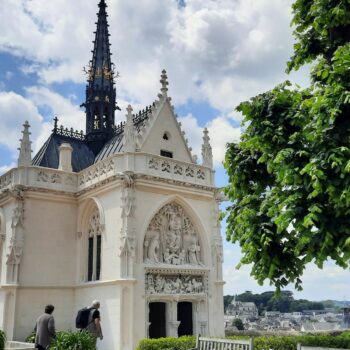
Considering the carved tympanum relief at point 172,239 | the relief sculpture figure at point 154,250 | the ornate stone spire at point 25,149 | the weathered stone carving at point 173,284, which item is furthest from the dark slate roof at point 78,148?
the weathered stone carving at point 173,284

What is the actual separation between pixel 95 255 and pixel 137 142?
5573mm

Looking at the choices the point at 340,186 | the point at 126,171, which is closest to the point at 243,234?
the point at 340,186

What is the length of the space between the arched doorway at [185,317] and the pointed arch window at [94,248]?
397 cm

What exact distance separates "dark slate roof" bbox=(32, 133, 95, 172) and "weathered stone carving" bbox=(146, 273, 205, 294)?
887 cm

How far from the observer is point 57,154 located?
25.5m

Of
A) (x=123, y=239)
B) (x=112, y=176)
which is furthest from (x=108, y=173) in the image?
(x=123, y=239)

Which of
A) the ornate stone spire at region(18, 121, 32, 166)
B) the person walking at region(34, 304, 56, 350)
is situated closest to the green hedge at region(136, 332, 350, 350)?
the person walking at region(34, 304, 56, 350)

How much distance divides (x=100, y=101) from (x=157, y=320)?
14.5m

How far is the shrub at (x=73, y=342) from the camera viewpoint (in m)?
11.4

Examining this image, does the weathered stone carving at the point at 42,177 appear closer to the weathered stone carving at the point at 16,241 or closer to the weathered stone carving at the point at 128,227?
the weathered stone carving at the point at 16,241

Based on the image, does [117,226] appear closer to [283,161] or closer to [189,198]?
[189,198]

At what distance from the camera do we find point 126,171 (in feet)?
62.0

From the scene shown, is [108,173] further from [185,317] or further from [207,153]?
[185,317]

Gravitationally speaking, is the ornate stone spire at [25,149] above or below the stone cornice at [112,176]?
above
